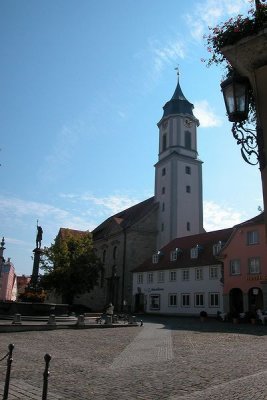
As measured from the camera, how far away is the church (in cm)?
5878

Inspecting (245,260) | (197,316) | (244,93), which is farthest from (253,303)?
(244,93)

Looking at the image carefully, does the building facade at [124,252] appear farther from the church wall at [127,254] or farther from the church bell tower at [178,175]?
the church bell tower at [178,175]

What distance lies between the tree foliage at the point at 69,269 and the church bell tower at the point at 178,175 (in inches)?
483

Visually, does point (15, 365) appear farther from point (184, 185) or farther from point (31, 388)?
point (184, 185)

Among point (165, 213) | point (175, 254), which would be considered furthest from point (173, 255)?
point (165, 213)

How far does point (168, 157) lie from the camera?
Answer: 6159cm

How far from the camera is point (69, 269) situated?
5112 centimetres

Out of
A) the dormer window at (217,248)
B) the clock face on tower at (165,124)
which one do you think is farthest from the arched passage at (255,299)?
the clock face on tower at (165,124)

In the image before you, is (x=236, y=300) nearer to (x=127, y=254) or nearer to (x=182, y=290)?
(x=182, y=290)

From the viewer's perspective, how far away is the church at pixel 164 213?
5878cm

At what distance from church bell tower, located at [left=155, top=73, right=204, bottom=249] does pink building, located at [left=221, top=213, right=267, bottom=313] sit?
17.8 metres

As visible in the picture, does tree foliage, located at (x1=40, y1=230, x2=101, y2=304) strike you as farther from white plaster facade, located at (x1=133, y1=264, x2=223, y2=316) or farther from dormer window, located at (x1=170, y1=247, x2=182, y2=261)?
dormer window, located at (x1=170, y1=247, x2=182, y2=261)

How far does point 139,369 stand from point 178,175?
49945 millimetres

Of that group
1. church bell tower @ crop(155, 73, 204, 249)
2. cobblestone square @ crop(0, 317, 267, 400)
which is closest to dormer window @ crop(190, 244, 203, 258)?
church bell tower @ crop(155, 73, 204, 249)
